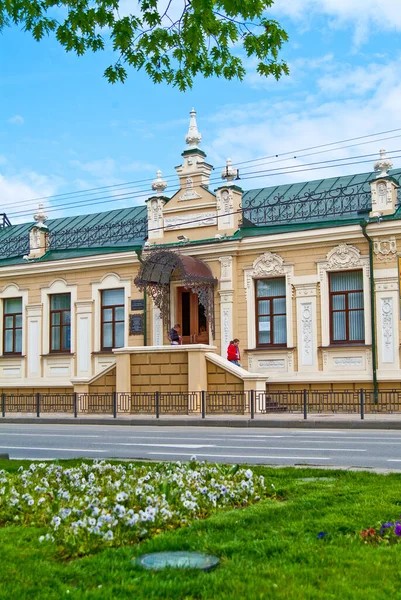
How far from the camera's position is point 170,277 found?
96.4 ft

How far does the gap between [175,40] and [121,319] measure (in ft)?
70.3

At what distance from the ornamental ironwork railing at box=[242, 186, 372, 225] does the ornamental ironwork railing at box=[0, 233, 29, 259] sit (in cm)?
1072

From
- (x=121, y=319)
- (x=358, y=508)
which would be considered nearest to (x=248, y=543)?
(x=358, y=508)

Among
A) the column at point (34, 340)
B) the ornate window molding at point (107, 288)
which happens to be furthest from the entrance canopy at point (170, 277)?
the column at point (34, 340)

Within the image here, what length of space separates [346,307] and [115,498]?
19.8 m

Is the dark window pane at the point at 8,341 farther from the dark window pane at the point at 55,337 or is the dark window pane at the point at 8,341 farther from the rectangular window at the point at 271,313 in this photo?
the rectangular window at the point at 271,313

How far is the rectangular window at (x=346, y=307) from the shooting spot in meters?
26.0

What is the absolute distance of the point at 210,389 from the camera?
85.2 ft

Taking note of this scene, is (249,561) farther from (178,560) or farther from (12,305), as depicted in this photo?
(12,305)

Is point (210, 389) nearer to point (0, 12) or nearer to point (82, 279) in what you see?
point (82, 279)

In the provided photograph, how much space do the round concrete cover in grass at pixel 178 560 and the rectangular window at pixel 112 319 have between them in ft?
82.4

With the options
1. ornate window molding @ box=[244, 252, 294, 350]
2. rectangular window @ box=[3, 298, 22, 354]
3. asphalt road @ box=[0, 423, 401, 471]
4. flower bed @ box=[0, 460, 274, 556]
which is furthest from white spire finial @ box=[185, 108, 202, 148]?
flower bed @ box=[0, 460, 274, 556]

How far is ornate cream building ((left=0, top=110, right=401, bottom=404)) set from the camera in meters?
25.6

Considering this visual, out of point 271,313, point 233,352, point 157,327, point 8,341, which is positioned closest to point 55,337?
point 8,341
